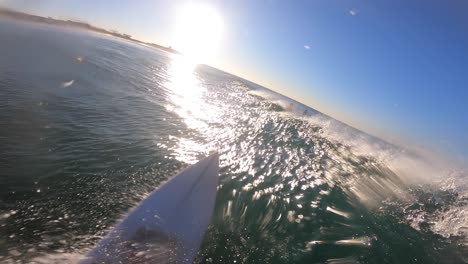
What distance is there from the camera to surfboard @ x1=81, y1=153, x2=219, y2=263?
240 inches

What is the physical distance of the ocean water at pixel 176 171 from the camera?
6.96 metres

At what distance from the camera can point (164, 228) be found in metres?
7.21

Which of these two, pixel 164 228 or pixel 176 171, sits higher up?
pixel 176 171

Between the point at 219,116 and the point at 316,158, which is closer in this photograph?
the point at 316,158

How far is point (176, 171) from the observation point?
11016mm

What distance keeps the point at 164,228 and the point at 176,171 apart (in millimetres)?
3978

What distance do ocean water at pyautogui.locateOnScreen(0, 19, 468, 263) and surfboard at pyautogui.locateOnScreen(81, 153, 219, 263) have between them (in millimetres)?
330

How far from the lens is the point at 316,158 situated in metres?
20.0

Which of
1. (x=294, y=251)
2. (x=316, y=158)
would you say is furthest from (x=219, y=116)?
(x=294, y=251)

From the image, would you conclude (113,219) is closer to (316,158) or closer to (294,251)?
(294,251)

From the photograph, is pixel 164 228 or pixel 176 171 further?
pixel 176 171

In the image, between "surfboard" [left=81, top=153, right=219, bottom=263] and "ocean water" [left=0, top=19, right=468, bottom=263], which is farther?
"ocean water" [left=0, top=19, right=468, bottom=263]

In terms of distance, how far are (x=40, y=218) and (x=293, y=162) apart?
14081mm

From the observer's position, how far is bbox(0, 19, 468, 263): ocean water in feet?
22.8
